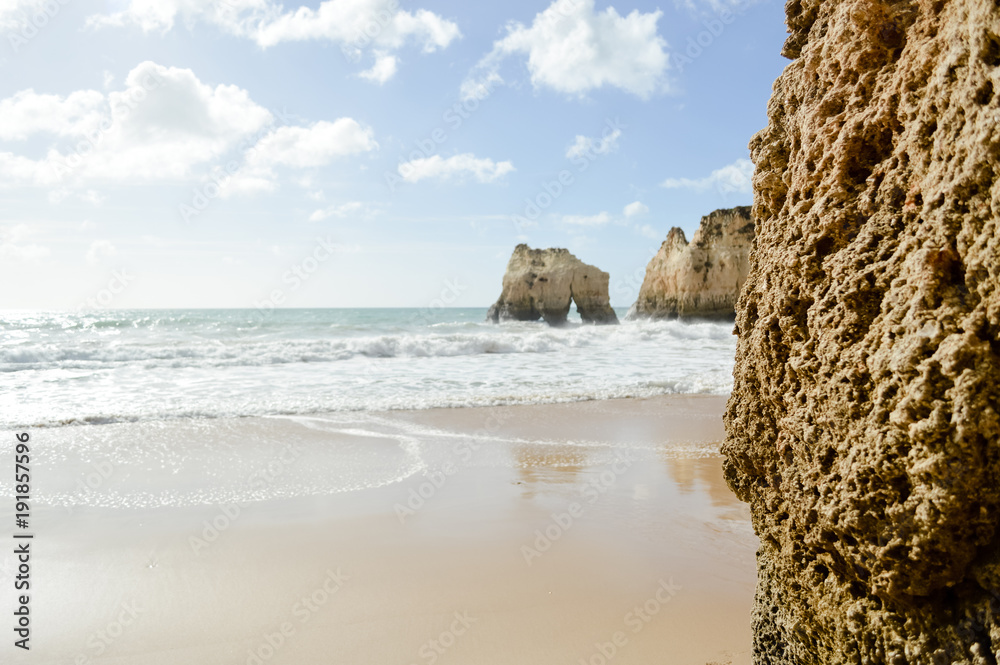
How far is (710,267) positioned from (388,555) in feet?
103

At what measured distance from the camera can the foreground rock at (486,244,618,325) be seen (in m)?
38.2

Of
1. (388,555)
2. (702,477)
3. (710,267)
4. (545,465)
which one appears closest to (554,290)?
(710,267)

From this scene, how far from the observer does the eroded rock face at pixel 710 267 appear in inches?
1241

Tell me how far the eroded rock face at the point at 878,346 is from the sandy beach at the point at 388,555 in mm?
1128

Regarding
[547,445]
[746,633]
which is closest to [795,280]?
[746,633]

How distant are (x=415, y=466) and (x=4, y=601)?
3.23 metres

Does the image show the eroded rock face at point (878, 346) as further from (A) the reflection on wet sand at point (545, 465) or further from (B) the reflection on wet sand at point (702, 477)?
(A) the reflection on wet sand at point (545, 465)

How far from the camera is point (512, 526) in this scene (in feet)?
14.1

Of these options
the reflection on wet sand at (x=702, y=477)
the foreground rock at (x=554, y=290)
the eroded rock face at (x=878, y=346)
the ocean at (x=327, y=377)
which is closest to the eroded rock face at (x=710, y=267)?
the foreground rock at (x=554, y=290)

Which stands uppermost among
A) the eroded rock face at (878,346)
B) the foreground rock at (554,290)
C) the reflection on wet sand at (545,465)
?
the foreground rock at (554,290)

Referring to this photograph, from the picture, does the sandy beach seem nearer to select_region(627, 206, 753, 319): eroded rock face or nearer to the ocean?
the ocean

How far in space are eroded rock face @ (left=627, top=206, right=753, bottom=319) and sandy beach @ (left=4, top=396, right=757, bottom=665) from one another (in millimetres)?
26954

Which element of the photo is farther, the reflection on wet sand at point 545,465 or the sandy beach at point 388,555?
the reflection on wet sand at point 545,465

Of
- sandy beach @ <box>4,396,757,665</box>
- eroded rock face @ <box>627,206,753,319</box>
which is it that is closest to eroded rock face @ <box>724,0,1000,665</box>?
sandy beach @ <box>4,396,757,665</box>
